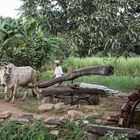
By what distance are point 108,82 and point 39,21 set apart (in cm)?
1149

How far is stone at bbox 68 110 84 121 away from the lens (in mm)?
9844

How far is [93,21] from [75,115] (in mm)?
2589

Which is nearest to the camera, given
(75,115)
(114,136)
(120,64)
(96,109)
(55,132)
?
(114,136)

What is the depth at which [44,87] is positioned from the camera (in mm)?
13141

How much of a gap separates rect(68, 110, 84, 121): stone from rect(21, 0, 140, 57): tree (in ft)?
5.06

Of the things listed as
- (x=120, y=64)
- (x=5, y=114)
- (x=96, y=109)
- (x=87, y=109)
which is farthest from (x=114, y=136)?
(x=120, y=64)

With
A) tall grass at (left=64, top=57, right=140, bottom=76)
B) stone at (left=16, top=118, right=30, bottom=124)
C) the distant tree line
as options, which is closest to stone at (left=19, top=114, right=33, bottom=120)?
stone at (left=16, top=118, right=30, bottom=124)

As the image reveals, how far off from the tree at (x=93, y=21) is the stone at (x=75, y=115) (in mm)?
1543

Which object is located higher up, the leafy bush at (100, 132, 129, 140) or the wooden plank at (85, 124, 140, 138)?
the wooden plank at (85, 124, 140, 138)

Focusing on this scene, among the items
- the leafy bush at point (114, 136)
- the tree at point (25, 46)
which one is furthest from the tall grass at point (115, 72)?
the leafy bush at point (114, 136)

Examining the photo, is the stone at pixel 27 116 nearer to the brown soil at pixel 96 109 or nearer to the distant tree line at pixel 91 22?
the brown soil at pixel 96 109

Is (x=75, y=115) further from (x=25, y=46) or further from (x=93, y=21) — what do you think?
(x=25, y=46)

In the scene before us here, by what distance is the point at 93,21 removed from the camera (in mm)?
8242

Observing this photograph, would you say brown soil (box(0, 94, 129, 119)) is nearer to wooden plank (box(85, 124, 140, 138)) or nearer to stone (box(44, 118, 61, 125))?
stone (box(44, 118, 61, 125))
